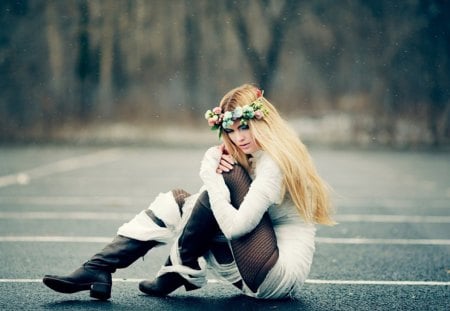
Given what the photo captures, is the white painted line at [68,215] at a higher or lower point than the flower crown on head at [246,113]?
lower

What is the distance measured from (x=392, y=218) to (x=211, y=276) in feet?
13.4

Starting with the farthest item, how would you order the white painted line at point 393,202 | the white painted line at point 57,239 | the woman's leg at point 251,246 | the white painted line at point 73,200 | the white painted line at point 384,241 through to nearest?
the white painted line at point 393,202, the white painted line at point 73,200, the white painted line at point 384,241, the white painted line at point 57,239, the woman's leg at point 251,246

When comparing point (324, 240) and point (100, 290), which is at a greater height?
point (100, 290)

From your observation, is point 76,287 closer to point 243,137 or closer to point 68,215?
point 243,137

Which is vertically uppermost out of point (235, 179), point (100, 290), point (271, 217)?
point (235, 179)

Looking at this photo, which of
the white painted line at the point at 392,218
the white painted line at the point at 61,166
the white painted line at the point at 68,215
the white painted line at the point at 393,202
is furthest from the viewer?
the white painted line at the point at 61,166

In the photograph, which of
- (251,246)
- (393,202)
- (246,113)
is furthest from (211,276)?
(393,202)

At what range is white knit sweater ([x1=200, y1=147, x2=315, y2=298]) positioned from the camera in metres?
4.50

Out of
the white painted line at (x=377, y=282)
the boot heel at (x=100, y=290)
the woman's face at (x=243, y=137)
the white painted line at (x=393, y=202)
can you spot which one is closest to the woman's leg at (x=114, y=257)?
the boot heel at (x=100, y=290)

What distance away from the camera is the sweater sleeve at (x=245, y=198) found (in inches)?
176

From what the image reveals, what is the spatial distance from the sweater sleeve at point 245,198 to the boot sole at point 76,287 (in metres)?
0.83

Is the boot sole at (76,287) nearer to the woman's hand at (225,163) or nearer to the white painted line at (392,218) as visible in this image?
the woman's hand at (225,163)

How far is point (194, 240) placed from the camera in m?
4.67

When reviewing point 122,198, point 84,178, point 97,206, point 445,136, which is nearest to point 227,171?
point 97,206
